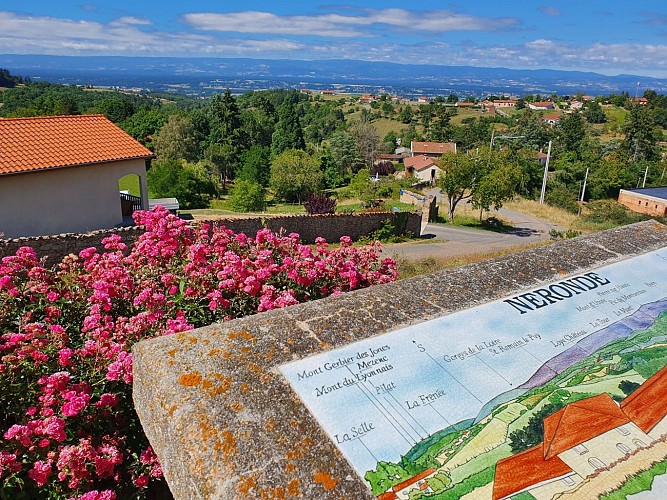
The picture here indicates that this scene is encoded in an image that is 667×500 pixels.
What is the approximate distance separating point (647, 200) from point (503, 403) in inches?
1806

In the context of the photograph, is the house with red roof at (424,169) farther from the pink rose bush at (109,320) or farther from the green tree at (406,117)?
the pink rose bush at (109,320)

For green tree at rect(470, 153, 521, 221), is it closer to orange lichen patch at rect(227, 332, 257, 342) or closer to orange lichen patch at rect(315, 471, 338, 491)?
orange lichen patch at rect(227, 332, 257, 342)

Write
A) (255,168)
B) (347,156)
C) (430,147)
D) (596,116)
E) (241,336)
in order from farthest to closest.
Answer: (596,116) → (430,147) → (347,156) → (255,168) → (241,336)

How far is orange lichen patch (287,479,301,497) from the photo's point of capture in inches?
80.7

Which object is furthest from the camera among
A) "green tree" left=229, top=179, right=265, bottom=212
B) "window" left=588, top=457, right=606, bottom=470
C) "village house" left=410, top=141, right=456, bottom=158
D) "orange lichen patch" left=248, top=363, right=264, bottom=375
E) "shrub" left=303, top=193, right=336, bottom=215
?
"village house" left=410, top=141, right=456, bottom=158

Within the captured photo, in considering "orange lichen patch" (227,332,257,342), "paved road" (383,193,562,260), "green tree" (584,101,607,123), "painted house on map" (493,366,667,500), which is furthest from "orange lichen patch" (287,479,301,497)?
"green tree" (584,101,607,123)

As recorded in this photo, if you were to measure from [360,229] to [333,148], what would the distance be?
4848cm

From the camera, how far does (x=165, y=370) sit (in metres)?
2.67

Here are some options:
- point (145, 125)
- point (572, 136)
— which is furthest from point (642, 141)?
point (145, 125)

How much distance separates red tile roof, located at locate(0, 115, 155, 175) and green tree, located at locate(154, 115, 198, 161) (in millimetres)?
39835

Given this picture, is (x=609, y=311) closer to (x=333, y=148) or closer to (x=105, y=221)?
(x=105, y=221)

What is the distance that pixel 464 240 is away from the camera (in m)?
23.6

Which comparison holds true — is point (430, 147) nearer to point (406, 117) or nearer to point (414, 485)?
point (406, 117)

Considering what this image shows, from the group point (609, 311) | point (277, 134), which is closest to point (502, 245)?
point (609, 311)
